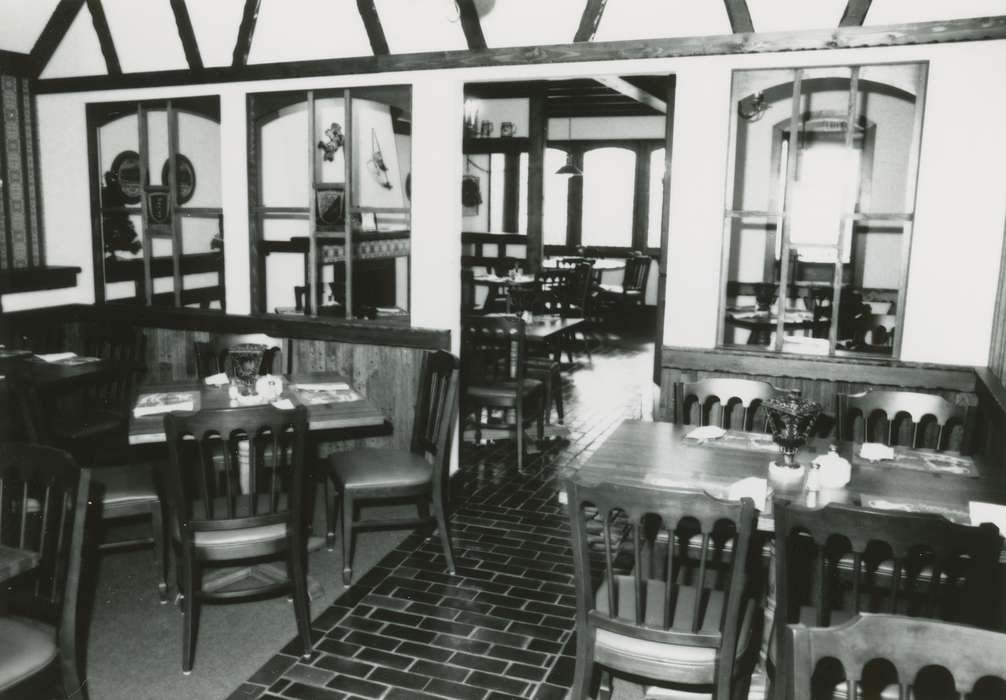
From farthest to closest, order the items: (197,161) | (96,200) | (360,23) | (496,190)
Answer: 1. (496,190)
2. (197,161)
3. (96,200)
4. (360,23)

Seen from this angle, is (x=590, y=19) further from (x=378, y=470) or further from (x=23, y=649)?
(x=23, y=649)

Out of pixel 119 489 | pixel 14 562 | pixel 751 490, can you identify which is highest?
pixel 751 490

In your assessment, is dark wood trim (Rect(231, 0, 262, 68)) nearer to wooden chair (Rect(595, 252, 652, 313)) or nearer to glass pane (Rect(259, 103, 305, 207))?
glass pane (Rect(259, 103, 305, 207))

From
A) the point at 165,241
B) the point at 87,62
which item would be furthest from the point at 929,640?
the point at 165,241

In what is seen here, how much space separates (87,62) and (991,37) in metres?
6.01

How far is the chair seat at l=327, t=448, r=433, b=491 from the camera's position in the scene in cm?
426

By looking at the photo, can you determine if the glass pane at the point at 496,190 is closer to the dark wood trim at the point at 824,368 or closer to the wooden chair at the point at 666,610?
the dark wood trim at the point at 824,368

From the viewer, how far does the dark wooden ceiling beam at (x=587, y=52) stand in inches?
167

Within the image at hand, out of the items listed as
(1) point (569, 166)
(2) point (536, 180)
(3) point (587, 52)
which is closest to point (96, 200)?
(3) point (587, 52)

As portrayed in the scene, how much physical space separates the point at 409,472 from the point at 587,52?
262 centimetres

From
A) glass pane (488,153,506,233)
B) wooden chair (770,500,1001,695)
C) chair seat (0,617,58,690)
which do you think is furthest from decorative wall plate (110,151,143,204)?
wooden chair (770,500,1001,695)

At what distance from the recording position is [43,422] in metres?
4.34

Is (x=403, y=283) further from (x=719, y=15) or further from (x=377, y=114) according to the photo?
(x=719, y=15)

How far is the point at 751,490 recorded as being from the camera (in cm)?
298
